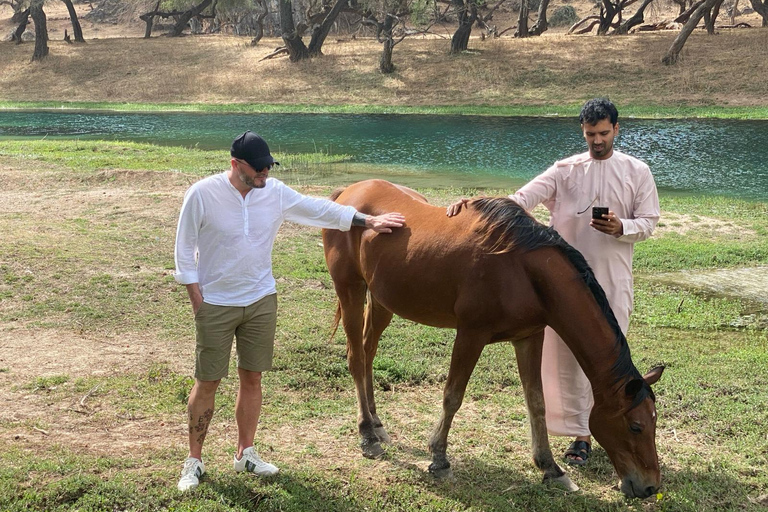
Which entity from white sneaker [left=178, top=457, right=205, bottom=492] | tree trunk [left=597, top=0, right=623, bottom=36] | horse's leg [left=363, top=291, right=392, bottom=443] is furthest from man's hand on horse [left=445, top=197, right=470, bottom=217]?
tree trunk [left=597, top=0, right=623, bottom=36]

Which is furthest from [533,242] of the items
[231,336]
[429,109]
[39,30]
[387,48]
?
[39,30]

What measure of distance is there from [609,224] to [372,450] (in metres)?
1.93

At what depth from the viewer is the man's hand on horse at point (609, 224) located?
4398 mm

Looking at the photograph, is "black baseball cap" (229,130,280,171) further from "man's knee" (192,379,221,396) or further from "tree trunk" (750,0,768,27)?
"tree trunk" (750,0,768,27)

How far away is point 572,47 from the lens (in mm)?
38062

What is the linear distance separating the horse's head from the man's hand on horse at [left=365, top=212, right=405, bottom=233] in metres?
1.56

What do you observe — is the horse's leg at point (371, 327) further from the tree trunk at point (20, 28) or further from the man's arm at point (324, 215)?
the tree trunk at point (20, 28)

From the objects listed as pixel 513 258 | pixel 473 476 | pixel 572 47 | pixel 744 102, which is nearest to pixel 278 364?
pixel 473 476

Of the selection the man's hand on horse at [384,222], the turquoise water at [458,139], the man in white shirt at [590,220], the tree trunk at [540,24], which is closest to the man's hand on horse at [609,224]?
the man in white shirt at [590,220]

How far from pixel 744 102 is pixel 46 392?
3007cm

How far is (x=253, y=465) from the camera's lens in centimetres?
433

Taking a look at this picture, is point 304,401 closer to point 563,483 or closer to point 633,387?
point 563,483

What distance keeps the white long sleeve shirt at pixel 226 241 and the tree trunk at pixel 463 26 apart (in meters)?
36.1

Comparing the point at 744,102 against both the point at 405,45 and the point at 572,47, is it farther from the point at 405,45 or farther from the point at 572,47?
the point at 405,45
